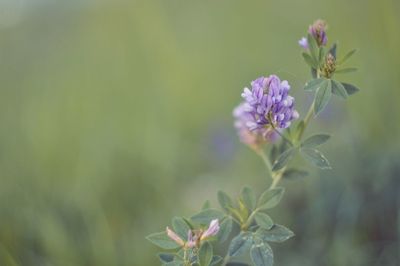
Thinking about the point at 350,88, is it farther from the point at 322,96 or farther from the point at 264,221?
the point at 264,221

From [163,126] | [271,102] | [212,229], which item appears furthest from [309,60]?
[163,126]

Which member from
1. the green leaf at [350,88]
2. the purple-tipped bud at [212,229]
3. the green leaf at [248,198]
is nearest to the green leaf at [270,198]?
the green leaf at [248,198]

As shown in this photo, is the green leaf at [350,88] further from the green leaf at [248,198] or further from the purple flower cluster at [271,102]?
the green leaf at [248,198]

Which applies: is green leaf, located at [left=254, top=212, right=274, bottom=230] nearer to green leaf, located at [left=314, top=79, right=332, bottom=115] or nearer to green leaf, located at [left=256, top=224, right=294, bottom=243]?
green leaf, located at [left=256, top=224, right=294, bottom=243]

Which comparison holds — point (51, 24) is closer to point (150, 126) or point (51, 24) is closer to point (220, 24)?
point (220, 24)

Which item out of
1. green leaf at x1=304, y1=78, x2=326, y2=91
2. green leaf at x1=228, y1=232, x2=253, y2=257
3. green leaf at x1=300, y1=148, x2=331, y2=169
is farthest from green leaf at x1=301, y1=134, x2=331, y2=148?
green leaf at x1=228, y1=232, x2=253, y2=257
